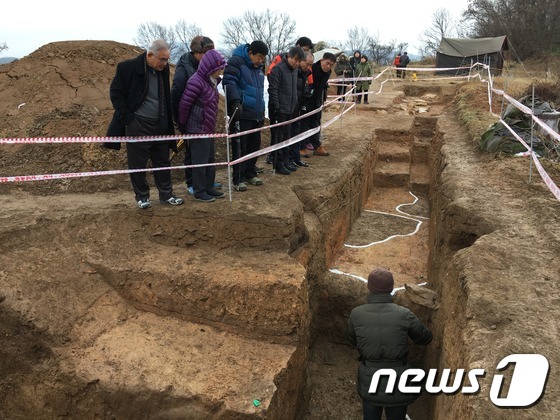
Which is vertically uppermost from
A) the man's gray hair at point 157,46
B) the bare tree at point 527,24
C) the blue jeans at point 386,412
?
the bare tree at point 527,24

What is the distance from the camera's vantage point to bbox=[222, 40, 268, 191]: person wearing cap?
18.2ft

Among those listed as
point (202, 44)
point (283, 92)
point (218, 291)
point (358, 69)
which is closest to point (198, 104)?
point (202, 44)

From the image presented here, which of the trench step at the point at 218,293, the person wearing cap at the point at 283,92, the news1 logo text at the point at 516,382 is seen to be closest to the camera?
the news1 logo text at the point at 516,382

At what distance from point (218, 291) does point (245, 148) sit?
2390 millimetres

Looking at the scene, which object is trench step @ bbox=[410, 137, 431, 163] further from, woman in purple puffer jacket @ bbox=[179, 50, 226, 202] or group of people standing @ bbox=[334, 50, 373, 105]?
woman in purple puffer jacket @ bbox=[179, 50, 226, 202]

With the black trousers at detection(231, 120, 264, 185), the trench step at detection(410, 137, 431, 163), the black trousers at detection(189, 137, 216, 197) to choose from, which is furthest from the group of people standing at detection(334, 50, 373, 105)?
the black trousers at detection(189, 137, 216, 197)

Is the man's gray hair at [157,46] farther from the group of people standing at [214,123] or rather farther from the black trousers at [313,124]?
the black trousers at [313,124]

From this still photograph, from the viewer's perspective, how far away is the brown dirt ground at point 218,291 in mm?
3730

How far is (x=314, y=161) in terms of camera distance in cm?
861

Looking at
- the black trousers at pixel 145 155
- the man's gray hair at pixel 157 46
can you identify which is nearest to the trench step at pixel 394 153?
the black trousers at pixel 145 155

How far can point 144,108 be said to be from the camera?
4.91m

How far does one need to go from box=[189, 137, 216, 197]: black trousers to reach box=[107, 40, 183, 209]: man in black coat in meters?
0.32

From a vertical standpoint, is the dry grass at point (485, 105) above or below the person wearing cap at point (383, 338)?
above

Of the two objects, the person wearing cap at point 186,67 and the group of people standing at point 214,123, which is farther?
the person wearing cap at point 186,67
